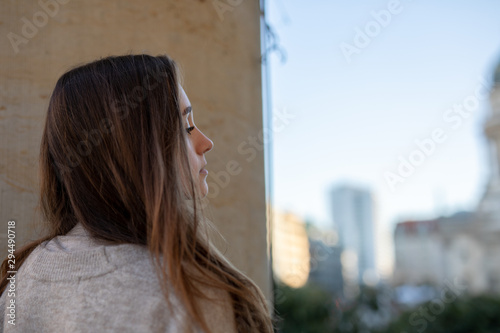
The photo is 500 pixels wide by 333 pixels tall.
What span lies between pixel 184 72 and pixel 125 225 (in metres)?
1.03

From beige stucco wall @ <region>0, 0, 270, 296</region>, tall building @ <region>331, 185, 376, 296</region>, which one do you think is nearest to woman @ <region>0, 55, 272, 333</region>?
beige stucco wall @ <region>0, 0, 270, 296</region>

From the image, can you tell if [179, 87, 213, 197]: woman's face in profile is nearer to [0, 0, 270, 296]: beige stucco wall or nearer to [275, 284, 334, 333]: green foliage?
[0, 0, 270, 296]: beige stucco wall

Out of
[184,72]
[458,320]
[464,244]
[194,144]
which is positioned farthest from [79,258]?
[464,244]

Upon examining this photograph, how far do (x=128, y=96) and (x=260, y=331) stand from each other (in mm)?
635

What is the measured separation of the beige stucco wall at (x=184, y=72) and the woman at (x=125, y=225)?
1.31ft

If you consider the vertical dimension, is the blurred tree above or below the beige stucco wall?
below

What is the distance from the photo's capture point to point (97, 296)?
1173 millimetres

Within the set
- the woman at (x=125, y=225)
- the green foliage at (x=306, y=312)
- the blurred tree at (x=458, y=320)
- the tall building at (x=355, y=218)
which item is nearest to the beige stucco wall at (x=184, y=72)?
the woman at (x=125, y=225)

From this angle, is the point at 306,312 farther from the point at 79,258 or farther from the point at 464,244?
the point at 464,244

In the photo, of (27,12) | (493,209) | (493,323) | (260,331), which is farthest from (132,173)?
(493,209)

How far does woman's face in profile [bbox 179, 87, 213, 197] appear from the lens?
144cm

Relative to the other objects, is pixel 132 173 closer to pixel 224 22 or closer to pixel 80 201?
pixel 80 201

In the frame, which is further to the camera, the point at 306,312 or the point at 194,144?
the point at 306,312

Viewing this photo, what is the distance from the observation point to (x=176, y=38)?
219 cm
